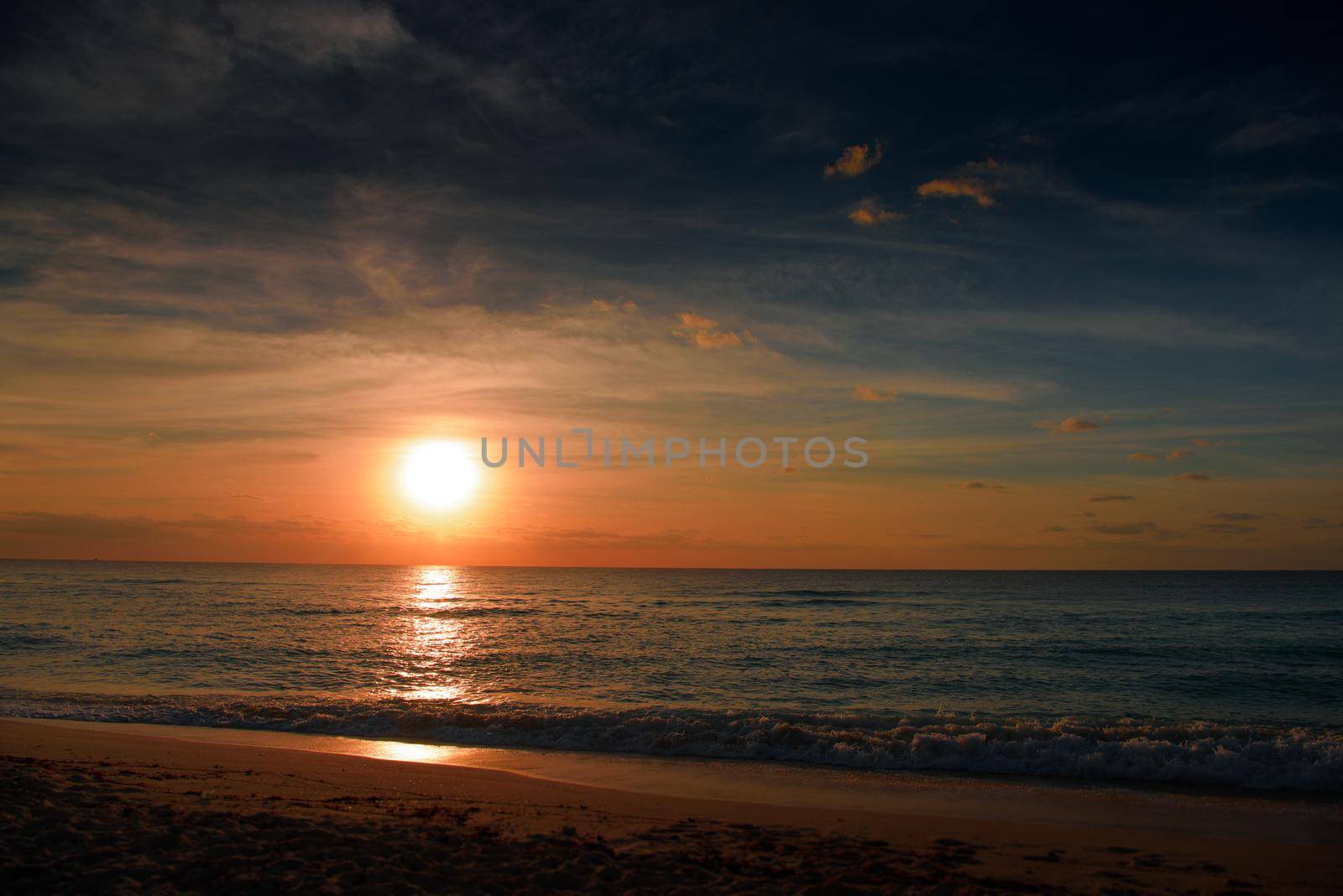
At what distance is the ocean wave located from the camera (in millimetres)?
14336

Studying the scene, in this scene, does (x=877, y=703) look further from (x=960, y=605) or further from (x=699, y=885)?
(x=960, y=605)

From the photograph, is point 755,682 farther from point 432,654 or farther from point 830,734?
point 432,654

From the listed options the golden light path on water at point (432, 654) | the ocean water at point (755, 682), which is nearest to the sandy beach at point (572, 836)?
the ocean water at point (755, 682)

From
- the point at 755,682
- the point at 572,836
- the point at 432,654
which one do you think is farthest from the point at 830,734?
the point at 432,654

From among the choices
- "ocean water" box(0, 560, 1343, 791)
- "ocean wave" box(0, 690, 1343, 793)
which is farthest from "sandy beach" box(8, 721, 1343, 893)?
"ocean water" box(0, 560, 1343, 791)

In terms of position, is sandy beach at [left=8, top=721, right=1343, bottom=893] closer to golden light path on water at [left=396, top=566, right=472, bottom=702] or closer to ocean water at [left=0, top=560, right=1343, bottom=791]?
ocean water at [left=0, top=560, right=1343, bottom=791]

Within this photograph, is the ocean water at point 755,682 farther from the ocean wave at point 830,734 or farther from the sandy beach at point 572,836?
the sandy beach at point 572,836

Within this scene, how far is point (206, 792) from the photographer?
1087 centimetres

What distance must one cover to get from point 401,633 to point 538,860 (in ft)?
114

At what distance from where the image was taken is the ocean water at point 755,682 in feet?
51.0

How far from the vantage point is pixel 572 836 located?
364 inches

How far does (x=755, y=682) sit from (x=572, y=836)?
634 inches

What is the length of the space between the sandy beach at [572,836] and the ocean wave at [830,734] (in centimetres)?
143

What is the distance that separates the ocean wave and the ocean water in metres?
0.06
